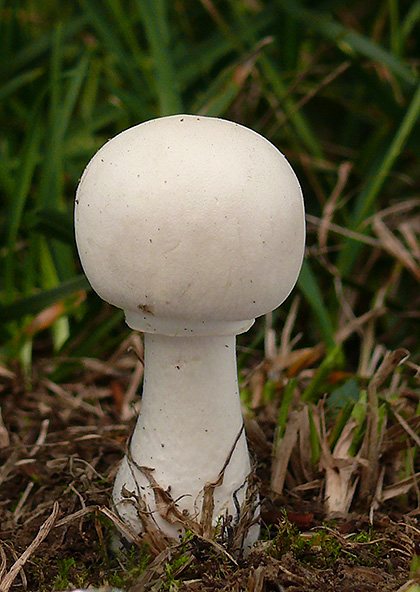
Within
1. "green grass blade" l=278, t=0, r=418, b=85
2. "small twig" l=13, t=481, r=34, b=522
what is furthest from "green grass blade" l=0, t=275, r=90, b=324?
"green grass blade" l=278, t=0, r=418, b=85

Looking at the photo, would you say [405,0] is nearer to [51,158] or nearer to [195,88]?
[195,88]

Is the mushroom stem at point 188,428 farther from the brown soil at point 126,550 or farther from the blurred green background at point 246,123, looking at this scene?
the blurred green background at point 246,123

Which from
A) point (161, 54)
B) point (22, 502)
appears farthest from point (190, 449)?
point (161, 54)

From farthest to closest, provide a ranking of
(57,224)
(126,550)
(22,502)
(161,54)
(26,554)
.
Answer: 1. (161,54)
2. (57,224)
3. (22,502)
4. (126,550)
5. (26,554)

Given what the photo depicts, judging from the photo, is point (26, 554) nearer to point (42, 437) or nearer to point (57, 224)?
point (42, 437)

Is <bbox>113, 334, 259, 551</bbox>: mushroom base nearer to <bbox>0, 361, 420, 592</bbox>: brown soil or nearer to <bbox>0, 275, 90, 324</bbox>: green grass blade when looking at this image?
<bbox>0, 361, 420, 592</bbox>: brown soil

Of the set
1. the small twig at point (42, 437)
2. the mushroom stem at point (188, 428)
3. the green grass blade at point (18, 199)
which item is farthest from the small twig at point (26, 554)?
the green grass blade at point (18, 199)

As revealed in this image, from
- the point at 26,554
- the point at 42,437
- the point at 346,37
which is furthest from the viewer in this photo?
the point at 346,37
